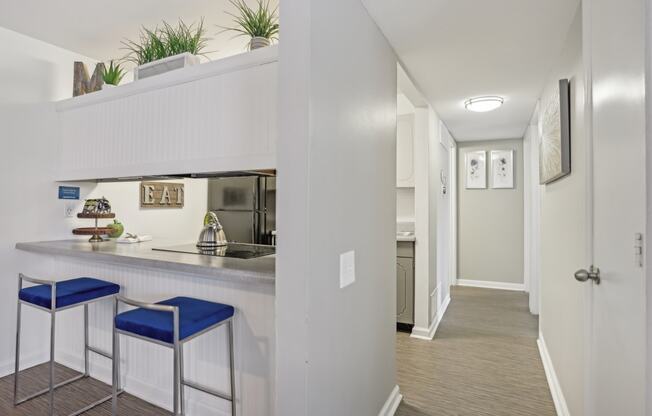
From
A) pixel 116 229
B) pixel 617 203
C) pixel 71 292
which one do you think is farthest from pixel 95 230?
pixel 617 203

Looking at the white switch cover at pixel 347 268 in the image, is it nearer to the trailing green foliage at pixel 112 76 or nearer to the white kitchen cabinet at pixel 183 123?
the white kitchen cabinet at pixel 183 123

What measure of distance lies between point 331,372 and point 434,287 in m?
2.47

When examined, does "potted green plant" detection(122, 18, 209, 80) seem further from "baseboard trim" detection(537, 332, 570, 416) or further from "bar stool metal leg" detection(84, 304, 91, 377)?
"baseboard trim" detection(537, 332, 570, 416)

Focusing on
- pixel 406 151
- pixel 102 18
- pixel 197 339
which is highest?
pixel 102 18

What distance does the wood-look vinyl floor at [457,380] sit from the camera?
211 centimetres

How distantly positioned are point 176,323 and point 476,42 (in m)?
2.21

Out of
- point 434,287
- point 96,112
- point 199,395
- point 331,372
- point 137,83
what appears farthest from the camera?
point 434,287

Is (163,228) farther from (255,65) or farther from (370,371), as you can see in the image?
(370,371)

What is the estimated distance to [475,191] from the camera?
536cm

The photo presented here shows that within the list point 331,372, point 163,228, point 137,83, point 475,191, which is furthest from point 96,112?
point 475,191

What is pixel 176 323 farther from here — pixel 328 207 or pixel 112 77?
pixel 112 77

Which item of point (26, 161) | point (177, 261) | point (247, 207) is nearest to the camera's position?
point (177, 261)

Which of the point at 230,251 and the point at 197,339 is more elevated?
the point at 230,251

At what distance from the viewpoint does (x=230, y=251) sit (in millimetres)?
2215
